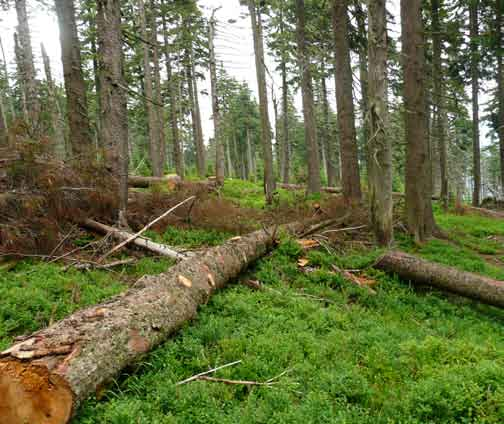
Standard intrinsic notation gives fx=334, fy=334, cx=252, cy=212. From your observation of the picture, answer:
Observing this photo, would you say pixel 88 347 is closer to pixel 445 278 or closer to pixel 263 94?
pixel 445 278

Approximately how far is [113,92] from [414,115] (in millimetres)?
7762

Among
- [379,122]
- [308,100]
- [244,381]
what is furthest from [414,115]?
[244,381]

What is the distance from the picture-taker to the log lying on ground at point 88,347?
2395mm

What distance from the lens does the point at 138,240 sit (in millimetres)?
6715

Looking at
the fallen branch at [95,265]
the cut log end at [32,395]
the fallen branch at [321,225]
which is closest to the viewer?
the cut log end at [32,395]

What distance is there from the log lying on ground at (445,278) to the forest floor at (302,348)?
262 mm

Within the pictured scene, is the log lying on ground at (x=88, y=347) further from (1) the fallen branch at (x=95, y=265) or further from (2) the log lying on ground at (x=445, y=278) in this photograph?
(2) the log lying on ground at (x=445, y=278)

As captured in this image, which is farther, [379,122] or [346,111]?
[346,111]

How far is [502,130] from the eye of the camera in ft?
58.8

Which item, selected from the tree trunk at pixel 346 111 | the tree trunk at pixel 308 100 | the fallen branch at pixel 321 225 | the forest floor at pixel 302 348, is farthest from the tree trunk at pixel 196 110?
the forest floor at pixel 302 348

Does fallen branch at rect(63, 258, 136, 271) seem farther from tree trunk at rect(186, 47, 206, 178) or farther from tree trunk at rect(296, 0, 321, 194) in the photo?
tree trunk at rect(186, 47, 206, 178)

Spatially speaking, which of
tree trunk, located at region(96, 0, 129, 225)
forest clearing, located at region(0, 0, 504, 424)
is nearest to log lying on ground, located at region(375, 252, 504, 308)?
forest clearing, located at region(0, 0, 504, 424)

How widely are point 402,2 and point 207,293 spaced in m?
9.71

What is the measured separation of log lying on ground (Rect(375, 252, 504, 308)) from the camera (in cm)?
570
